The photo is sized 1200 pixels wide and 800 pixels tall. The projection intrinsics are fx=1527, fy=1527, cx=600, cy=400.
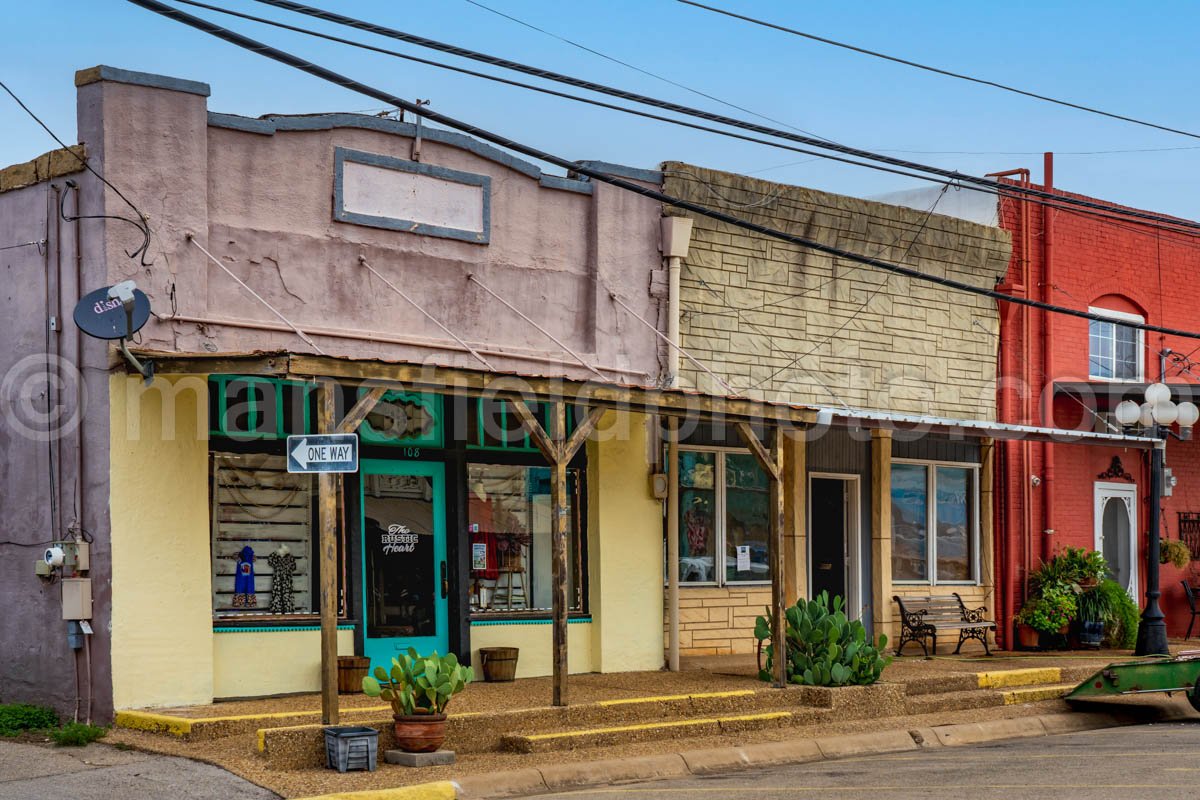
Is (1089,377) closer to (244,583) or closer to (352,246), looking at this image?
(352,246)

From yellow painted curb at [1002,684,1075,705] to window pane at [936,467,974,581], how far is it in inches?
148

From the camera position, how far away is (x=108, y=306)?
12.5m

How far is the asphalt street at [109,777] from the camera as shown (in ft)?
34.3

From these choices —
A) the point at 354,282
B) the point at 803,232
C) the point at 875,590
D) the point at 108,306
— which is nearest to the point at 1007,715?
the point at 875,590

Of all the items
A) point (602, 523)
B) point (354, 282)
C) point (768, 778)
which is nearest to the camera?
point (768, 778)

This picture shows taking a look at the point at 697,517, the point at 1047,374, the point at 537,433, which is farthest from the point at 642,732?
the point at 1047,374

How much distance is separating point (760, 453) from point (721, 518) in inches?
122

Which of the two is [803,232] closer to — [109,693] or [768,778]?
[768,778]

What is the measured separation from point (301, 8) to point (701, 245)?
7957 millimetres

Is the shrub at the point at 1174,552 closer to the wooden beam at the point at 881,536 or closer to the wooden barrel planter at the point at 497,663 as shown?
the wooden beam at the point at 881,536

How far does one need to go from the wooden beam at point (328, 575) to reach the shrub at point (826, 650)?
546 cm

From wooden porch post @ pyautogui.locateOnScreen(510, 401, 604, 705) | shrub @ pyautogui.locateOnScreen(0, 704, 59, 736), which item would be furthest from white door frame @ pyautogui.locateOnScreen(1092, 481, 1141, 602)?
shrub @ pyautogui.locateOnScreen(0, 704, 59, 736)

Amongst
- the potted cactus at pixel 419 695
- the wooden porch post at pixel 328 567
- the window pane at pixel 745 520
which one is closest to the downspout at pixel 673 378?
the window pane at pixel 745 520

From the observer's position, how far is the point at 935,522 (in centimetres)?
2075
